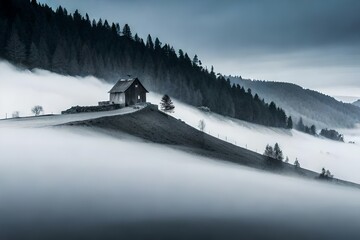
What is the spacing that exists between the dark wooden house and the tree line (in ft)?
116

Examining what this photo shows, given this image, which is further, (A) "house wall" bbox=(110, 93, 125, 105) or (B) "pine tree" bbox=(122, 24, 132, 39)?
(B) "pine tree" bbox=(122, 24, 132, 39)

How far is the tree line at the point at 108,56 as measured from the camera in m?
104

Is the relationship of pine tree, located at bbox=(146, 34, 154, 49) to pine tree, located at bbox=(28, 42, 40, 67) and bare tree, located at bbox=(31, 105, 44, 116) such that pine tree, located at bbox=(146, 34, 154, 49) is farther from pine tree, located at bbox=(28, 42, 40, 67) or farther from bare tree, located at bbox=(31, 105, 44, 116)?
bare tree, located at bbox=(31, 105, 44, 116)

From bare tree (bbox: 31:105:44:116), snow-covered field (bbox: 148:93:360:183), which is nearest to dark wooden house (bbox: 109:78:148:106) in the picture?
bare tree (bbox: 31:105:44:116)

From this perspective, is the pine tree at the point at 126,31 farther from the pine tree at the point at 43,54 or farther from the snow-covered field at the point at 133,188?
the snow-covered field at the point at 133,188

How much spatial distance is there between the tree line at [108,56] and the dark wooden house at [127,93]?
35208 mm

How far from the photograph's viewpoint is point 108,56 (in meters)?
132

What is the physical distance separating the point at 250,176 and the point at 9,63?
71.3 meters

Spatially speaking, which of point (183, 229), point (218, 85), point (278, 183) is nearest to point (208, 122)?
point (218, 85)

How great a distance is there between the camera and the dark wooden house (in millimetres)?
72000

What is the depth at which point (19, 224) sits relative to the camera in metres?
22.4

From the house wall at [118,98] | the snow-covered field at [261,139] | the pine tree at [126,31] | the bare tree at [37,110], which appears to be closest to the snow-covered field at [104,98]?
the snow-covered field at [261,139]

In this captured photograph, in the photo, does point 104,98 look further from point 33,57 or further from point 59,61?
point 33,57

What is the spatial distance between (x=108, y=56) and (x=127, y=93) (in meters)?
62.8
